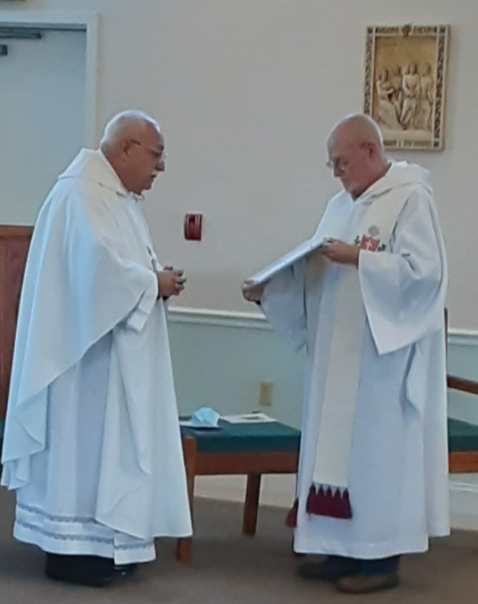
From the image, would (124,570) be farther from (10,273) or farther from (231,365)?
(10,273)

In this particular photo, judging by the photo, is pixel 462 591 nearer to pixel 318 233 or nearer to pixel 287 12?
pixel 318 233

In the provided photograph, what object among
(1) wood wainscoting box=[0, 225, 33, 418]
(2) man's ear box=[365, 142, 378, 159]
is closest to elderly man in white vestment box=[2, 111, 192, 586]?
(2) man's ear box=[365, 142, 378, 159]

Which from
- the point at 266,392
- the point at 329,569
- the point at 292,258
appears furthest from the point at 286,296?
the point at 266,392

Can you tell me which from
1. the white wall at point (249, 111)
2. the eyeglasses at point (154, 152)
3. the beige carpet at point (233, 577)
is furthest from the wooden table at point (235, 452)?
the white wall at point (249, 111)

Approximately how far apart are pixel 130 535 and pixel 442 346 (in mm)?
1214

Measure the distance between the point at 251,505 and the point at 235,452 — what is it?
0.46 m

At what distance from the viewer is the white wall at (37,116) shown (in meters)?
5.29

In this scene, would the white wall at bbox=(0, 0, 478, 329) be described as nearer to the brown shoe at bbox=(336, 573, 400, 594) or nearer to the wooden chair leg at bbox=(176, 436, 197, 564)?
the wooden chair leg at bbox=(176, 436, 197, 564)

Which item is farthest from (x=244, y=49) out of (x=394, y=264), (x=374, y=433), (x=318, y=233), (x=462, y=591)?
(x=462, y=591)

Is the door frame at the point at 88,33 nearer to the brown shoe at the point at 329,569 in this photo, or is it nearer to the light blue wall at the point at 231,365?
the light blue wall at the point at 231,365

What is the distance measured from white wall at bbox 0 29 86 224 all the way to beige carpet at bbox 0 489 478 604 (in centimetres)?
180

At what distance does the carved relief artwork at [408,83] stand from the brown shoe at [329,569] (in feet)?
6.38

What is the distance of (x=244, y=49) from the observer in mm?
4926

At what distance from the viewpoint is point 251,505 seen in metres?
4.29
